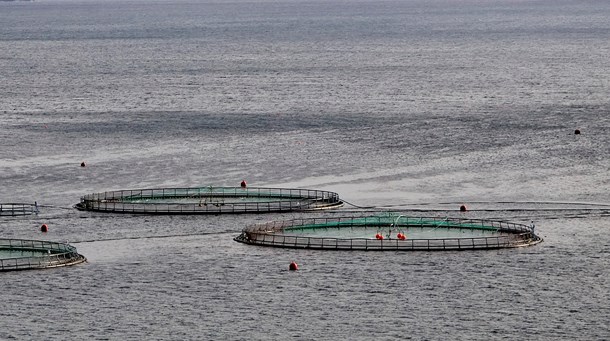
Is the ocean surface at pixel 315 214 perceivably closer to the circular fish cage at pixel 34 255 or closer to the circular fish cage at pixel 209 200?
the circular fish cage at pixel 34 255

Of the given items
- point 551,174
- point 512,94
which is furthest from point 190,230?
point 512,94

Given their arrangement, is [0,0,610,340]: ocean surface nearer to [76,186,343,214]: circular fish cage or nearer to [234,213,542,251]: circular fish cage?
[234,213,542,251]: circular fish cage

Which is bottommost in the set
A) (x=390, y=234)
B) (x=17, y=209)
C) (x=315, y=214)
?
(x=390, y=234)

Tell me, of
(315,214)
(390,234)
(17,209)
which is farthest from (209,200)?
(390,234)

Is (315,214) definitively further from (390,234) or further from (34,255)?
(34,255)

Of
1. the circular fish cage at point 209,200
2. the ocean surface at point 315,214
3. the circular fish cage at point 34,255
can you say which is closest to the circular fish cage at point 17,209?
the ocean surface at point 315,214

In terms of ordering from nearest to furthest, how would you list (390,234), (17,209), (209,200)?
(390,234), (17,209), (209,200)

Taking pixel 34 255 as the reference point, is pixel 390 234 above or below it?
above

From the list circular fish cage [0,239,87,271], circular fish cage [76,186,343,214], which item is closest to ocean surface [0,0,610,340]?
circular fish cage [0,239,87,271]
